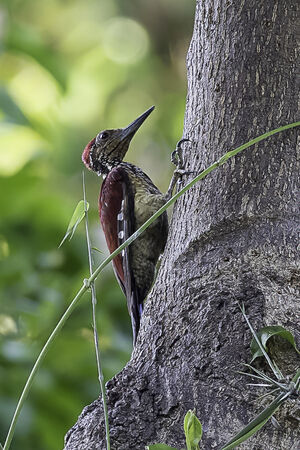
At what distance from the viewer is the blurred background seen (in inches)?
100

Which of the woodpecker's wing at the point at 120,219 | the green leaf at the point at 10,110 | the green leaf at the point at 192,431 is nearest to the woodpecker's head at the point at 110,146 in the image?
the woodpecker's wing at the point at 120,219

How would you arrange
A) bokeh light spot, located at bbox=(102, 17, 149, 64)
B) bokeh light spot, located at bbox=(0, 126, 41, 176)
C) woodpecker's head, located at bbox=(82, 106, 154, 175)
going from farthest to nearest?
bokeh light spot, located at bbox=(102, 17, 149, 64)
bokeh light spot, located at bbox=(0, 126, 41, 176)
woodpecker's head, located at bbox=(82, 106, 154, 175)

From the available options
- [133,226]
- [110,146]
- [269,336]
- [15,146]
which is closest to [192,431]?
[269,336]

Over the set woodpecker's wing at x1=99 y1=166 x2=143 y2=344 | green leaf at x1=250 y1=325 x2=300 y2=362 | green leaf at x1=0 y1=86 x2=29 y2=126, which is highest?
green leaf at x1=0 y1=86 x2=29 y2=126

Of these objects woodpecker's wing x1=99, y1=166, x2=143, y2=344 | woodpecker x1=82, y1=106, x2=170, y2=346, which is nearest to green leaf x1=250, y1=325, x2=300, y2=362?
woodpecker x1=82, y1=106, x2=170, y2=346

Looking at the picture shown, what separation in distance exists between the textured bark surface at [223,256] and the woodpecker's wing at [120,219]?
0.76 meters

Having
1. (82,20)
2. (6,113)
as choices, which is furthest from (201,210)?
(82,20)

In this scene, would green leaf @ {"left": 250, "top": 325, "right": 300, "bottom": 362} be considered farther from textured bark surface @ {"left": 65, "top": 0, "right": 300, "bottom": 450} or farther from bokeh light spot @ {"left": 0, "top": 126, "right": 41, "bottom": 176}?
bokeh light spot @ {"left": 0, "top": 126, "right": 41, "bottom": 176}

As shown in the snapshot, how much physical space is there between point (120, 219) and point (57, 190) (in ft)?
5.91

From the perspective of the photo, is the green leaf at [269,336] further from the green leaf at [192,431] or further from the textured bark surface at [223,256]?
the green leaf at [192,431]

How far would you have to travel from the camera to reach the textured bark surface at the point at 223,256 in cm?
149

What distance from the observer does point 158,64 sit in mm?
5750

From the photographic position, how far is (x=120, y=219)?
282 centimetres

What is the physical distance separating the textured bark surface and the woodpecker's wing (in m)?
0.76
